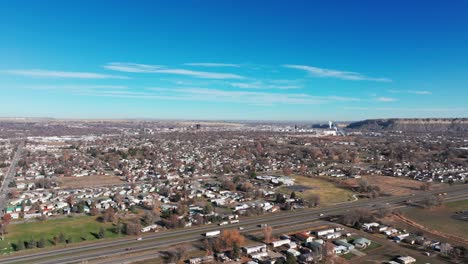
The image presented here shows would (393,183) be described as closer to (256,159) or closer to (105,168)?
(256,159)

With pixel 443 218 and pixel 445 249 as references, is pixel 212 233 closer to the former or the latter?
pixel 445 249

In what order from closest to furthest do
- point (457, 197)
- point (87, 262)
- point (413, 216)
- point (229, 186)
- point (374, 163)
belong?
1. point (87, 262)
2. point (413, 216)
3. point (457, 197)
4. point (229, 186)
5. point (374, 163)

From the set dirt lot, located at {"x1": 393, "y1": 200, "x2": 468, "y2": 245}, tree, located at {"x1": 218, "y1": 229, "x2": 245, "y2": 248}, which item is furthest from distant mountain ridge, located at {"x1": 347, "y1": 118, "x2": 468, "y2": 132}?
tree, located at {"x1": 218, "y1": 229, "x2": 245, "y2": 248}

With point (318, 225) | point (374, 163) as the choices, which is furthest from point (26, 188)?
point (374, 163)

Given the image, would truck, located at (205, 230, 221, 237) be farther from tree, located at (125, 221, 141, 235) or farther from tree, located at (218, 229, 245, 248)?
tree, located at (125, 221, 141, 235)

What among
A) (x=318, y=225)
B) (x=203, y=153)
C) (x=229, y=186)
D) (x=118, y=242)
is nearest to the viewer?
(x=118, y=242)
